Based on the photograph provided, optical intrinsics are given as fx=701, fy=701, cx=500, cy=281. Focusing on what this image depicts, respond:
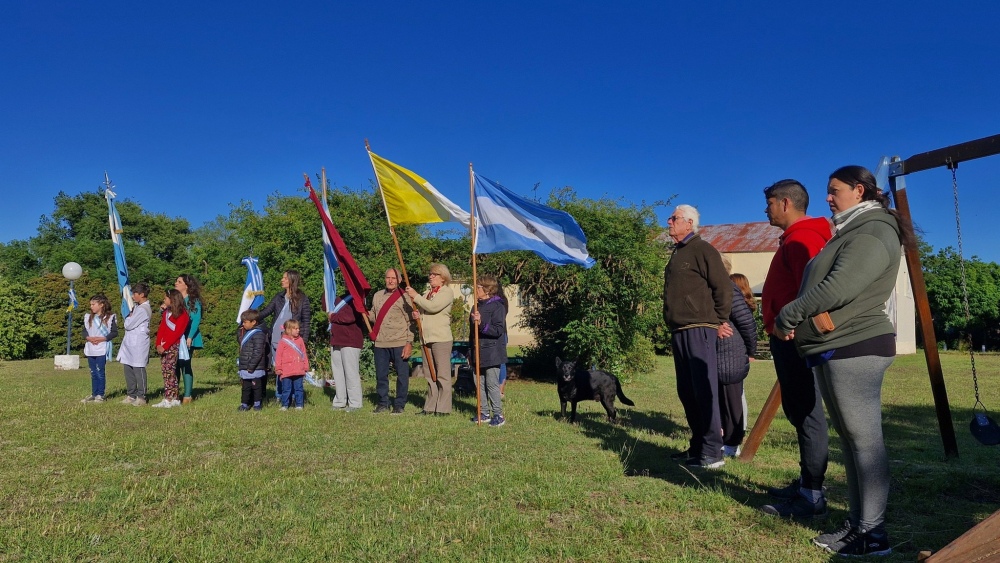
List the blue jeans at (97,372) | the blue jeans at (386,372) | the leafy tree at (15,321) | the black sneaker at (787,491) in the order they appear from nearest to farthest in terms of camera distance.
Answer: the black sneaker at (787,491)
the blue jeans at (386,372)
the blue jeans at (97,372)
the leafy tree at (15,321)

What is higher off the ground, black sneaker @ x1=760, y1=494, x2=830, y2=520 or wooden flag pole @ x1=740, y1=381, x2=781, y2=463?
wooden flag pole @ x1=740, y1=381, x2=781, y2=463

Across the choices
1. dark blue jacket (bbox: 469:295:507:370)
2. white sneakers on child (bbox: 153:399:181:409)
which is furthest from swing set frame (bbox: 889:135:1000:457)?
white sneakers on child (bbox: 153:399:181:409)

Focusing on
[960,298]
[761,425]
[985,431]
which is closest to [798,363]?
[761,425]

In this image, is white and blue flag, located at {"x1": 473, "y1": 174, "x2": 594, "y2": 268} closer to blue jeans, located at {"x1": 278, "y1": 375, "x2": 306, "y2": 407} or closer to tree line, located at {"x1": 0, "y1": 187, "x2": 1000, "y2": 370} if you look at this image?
blue jeans, located at {"x1": 278, "y1": 375, "x2": 306, "y2": 407}

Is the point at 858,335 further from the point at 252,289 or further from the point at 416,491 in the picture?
the point at 252,289

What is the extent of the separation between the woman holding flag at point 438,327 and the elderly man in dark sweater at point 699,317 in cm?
371

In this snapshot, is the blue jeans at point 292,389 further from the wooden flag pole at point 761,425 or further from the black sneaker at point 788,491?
the black sneaker at point 788,491

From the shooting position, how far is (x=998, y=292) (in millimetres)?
41156

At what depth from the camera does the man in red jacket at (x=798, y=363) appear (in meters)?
4.27

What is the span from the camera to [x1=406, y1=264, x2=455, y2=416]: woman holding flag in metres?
8.87

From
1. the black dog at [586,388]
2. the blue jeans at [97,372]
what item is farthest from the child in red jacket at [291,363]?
the black dog at [586,388]

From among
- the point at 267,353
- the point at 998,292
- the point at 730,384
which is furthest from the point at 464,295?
the point at 998,292

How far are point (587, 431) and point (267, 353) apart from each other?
5.05 m

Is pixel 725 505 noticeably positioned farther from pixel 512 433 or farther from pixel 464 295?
pixel 464 295
